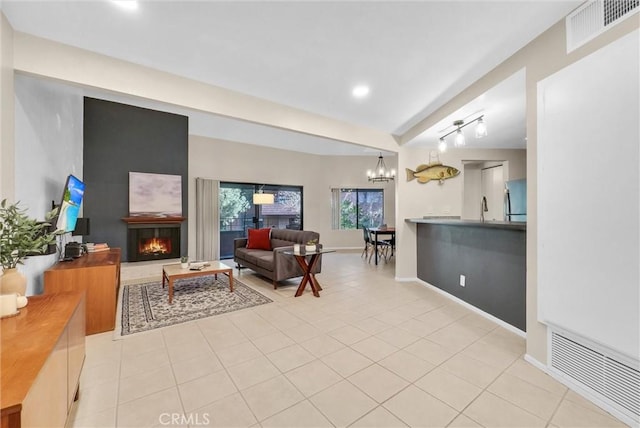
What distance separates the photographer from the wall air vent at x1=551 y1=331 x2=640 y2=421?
154 centimetres

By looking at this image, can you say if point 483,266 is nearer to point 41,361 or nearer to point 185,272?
point 41,361

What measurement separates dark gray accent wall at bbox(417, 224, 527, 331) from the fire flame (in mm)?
4947

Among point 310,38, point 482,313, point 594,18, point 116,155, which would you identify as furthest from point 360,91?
point 116,155

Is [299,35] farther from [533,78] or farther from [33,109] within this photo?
[33,109]

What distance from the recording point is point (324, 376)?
6.48 ft

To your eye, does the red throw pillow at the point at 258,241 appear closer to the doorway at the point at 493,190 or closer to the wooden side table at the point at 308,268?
the wooden side table at the point at 308,268

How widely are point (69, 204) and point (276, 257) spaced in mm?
2580

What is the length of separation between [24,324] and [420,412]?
2.15 metres

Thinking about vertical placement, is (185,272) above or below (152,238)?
below

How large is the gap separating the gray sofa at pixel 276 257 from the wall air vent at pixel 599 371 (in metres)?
3.06

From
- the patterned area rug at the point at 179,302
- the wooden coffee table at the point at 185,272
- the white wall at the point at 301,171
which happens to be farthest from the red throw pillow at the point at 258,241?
the white wall at the point at 301,171

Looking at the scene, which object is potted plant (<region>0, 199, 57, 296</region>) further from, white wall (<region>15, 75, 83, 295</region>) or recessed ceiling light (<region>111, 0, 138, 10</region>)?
recessed ceiling light (<region>111, 0, 138, 10</region>)

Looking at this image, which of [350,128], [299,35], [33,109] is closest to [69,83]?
[33,109]

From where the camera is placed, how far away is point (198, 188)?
6.26 metres
